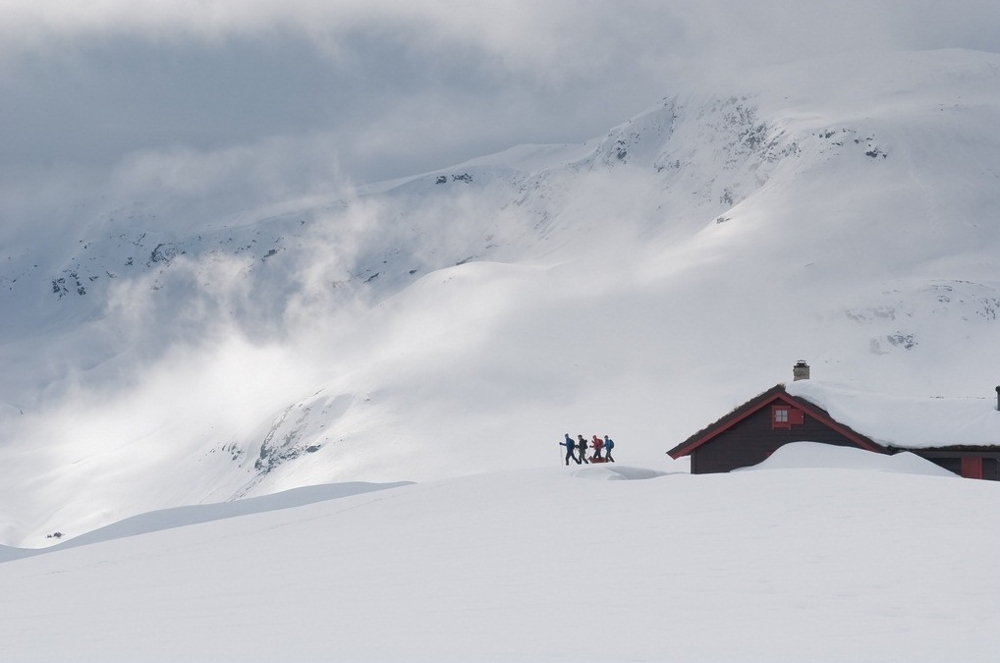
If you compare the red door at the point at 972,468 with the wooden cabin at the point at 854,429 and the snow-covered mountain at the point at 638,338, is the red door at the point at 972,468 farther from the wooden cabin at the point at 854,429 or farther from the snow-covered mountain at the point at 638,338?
the snow-covered mountain at the point at 638,338

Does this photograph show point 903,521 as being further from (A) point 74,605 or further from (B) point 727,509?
(A) point 74,605

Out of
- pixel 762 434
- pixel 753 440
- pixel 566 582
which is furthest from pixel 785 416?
pixel 566 582

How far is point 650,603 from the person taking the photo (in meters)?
10.2

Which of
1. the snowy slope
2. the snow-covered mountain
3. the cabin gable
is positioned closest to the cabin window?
the cabin gable

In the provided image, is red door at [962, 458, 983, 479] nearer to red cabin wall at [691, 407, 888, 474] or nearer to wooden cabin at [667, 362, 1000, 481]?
wooden cabin at [667, 362, 1000, 481]

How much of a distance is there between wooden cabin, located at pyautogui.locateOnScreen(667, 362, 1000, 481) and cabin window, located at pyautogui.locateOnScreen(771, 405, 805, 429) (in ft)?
0.09

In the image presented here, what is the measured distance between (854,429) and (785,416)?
2.00 m

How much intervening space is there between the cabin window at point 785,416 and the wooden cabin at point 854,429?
26mm

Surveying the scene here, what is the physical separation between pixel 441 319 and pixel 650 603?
462ft

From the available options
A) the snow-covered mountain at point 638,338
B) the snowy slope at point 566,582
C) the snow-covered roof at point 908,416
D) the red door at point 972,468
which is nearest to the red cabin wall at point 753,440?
the snow-covered roof at point 908,416

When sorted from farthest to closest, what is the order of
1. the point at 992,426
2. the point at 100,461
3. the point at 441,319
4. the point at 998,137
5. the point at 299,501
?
the point at 998,137, the point at 100,461, the point at 441,319, the point at 299,501, the point at 992,426

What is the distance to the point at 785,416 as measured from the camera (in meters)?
29.9

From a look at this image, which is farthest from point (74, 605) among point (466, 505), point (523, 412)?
point (523, 412)

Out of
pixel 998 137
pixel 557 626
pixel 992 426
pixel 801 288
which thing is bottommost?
pixel 557 626
